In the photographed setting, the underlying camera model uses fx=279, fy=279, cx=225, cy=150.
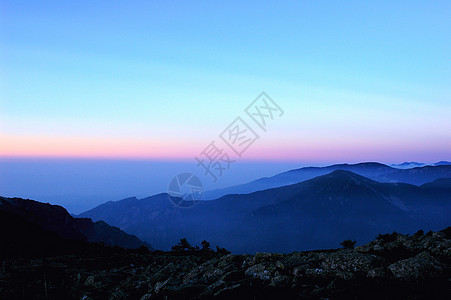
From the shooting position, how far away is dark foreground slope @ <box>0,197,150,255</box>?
53697 mm

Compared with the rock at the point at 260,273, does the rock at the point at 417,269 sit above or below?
below

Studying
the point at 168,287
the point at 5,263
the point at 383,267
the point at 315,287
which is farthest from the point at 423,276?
the point at 5,263

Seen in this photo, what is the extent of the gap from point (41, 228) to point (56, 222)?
66.9 metres

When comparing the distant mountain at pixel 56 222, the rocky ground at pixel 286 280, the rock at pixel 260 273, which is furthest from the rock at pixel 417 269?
the distant mountain at pixel 56 222

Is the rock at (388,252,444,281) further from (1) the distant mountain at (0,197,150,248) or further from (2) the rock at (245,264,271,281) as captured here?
(1) the distant mountain at (0,197,150,248)

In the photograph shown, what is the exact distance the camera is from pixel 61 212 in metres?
144

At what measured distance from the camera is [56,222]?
13388cm

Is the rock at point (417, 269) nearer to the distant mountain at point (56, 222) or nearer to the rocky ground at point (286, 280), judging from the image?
the rocky ground at point (286, 280)

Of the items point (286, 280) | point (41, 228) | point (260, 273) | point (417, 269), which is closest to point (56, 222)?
point (41, 228)

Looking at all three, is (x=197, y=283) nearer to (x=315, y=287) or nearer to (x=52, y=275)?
(x=315, y=287)

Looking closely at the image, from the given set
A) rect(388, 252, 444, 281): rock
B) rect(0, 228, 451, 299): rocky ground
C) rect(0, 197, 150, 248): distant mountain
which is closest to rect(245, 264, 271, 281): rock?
rect(0, 228, 451, 299): rocky ground

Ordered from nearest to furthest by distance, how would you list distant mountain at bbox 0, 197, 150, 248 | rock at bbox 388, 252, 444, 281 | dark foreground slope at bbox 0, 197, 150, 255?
1. rock at bbox 388, 252, 444, 281
2. dark foreground slope at bbox 0, 197, 150, 255
3. distant mountain at bbox 0, 197, 150, 248

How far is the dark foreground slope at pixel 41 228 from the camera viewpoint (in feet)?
176

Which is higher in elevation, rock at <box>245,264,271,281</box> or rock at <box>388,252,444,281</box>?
rock at <box>245,264,271,281</box>
